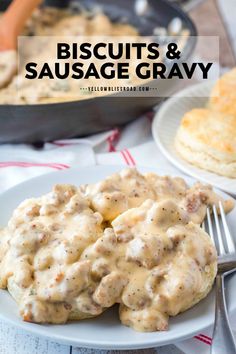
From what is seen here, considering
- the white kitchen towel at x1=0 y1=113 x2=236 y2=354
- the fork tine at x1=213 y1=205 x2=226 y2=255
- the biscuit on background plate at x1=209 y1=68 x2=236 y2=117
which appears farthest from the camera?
the biscuit on background plate at x1=209 y1=68 x2=236 y2=117

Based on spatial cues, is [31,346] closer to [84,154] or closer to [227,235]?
[227,235]

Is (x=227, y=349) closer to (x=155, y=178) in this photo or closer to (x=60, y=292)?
(x=60, y=292)

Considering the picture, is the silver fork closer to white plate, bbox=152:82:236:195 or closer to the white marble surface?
the white marble surface

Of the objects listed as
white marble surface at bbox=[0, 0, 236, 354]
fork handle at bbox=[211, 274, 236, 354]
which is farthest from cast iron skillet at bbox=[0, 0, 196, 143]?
fork handle at bbox=[211, 274, 236, 354]

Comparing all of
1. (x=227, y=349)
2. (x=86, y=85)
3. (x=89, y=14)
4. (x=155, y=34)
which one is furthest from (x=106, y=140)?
(x=227, y=349)

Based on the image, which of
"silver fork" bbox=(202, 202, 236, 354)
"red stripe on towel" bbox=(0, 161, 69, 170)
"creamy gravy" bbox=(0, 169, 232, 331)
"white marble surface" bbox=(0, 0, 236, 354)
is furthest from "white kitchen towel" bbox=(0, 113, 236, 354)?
"white marble surface" bbox=(0, 0, 236, 354)

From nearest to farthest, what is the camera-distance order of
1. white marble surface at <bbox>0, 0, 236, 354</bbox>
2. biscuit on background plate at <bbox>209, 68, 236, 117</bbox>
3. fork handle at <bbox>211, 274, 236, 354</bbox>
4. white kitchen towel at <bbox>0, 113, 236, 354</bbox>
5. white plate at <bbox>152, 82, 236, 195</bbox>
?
fork handle at <bbox>211, 274, 236, 354</bbox>
white marble surface at <bbox>0, 0, 236, 354</bbox>
white plate at <bbox>152, 82, 236, 195</bbox>
white kitchen towel at <bbox>0, 113, 236, 354</bbox>
biscuit on background plate at <bbox>209, 68, 236, 117</bbox>

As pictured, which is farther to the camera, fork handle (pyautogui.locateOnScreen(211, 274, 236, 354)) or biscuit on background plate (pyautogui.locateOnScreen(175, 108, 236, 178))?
biscuit on background plate (pyautogui.locateOnScreen(175, 108, 236, 178))

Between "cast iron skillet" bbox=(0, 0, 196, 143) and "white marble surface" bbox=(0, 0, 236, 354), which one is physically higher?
"cast iron skillet" bbox=(0, 0, 196, 143)

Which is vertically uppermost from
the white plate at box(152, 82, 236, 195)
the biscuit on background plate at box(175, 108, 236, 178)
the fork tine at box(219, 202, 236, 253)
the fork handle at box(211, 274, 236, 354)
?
the fork handle at box(211, 274, 236, 354)
